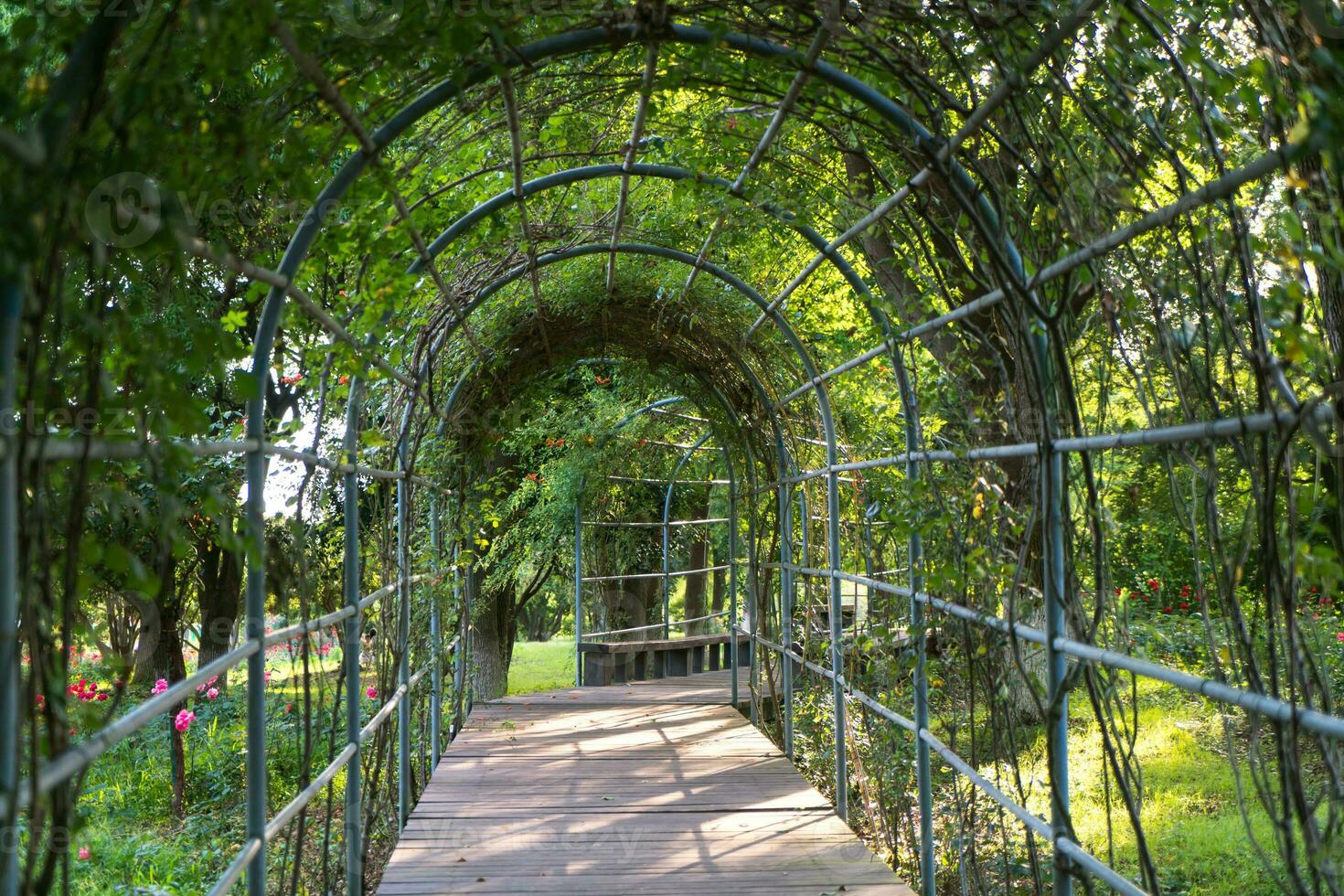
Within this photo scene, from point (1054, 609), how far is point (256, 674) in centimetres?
178

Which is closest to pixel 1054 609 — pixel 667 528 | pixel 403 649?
pixel 403 649

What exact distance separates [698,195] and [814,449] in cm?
245

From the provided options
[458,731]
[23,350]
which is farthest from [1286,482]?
[458,731]

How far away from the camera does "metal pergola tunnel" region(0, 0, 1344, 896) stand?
1.51 metres

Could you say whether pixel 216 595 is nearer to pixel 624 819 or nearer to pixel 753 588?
pixel 753 588

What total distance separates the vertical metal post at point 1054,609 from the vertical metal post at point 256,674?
1672 millimetres

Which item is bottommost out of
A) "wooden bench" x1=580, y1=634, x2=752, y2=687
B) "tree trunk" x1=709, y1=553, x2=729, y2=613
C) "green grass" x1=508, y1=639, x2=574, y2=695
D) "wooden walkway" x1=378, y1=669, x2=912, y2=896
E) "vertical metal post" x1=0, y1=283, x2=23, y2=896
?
"green grass" x1=508, y1=639, x2=574, y2=695

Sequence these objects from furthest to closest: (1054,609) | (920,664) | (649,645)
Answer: (649,645), (920,664), (1054,609)

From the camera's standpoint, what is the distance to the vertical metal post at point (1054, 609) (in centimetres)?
235

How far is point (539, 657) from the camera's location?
748 inches

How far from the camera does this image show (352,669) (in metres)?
3.33

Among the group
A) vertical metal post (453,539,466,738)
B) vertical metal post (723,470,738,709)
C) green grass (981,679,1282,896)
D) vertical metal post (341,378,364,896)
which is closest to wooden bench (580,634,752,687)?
vertical metal post (723,470,738,709)

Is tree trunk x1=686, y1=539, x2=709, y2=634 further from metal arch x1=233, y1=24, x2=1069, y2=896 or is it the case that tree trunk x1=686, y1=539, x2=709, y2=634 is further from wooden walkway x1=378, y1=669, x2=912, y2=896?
metal arch x1=233, y1=24, x2=1069, y2=896

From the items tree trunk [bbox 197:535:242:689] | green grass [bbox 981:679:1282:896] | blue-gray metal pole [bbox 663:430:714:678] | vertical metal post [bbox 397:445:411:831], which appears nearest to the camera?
vertical metal post [bbox 397:445:411:831]
